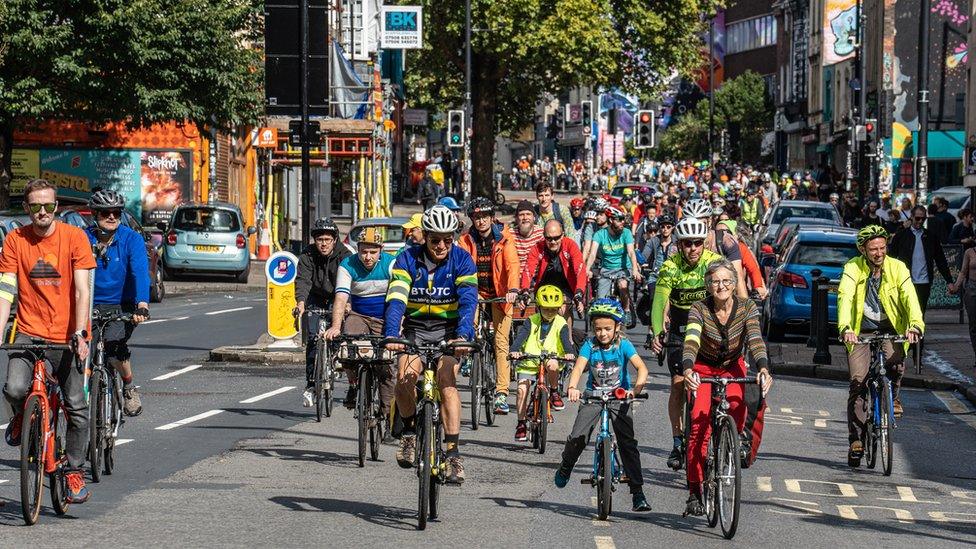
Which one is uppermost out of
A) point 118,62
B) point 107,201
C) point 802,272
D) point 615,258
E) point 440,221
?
point 118,62

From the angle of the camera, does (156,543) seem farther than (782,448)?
No

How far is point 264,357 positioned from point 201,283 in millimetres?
16824

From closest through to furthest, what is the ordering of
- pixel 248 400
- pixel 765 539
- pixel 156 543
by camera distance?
pixel 156 543, pixel 765 539, pixel 248 400

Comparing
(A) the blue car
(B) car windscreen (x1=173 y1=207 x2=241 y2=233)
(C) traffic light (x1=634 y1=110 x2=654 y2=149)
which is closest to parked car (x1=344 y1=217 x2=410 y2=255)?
(A) the blue car

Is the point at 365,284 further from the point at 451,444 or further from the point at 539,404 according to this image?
the point at 451,444

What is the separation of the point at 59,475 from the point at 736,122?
334 ft

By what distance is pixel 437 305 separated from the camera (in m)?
10.7

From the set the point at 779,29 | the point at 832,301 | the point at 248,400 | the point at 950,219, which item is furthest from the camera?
the point at 779,29

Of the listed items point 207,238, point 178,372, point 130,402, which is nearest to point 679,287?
point 130,402

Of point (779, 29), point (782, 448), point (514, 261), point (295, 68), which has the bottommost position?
point (782, 448)

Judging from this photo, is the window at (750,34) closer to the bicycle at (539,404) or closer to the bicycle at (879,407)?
the bicycle at (539,404)

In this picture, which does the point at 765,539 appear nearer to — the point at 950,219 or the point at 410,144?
the point at 950,219

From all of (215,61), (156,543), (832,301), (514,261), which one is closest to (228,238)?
(215,61)

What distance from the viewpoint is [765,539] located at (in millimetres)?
9930
